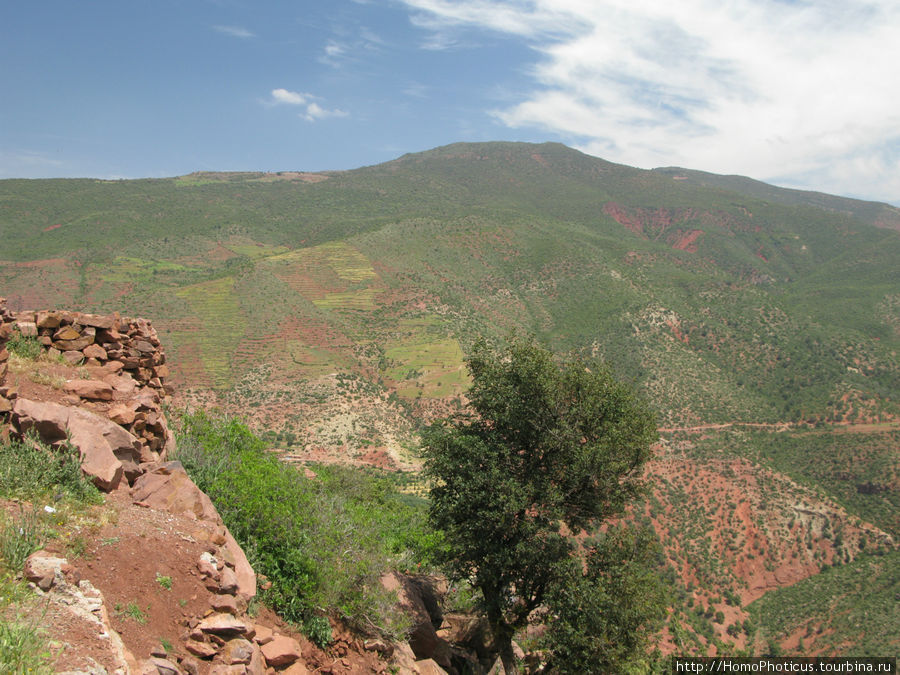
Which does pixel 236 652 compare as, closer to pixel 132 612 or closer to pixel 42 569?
pixel 132 612

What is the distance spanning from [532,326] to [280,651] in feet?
185

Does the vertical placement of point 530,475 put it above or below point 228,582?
above

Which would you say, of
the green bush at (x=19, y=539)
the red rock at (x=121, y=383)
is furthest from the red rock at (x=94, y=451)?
the red rock at (x=121, y=383)

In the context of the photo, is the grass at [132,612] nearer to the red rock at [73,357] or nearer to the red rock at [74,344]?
the red rock at [73,357]

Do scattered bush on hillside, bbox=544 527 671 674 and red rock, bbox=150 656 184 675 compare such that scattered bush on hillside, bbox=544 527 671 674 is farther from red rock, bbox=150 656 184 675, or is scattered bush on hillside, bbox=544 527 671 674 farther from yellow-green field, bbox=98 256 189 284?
yellow-green field, bbox=98 256 189 284

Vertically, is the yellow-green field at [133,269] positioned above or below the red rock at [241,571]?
above

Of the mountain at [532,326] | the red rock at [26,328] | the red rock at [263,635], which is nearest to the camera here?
the red rock at [263,635]

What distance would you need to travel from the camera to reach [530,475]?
12.9 metres

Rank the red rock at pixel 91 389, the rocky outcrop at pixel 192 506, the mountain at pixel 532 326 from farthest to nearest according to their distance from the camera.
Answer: the mountain at pixel 532 326
the red rock at pixel 91 389
the rocky outcrop at pixel 192 506

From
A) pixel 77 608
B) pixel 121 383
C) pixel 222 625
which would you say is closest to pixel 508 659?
pixel 222 625

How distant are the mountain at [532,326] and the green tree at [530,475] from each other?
46.9ft

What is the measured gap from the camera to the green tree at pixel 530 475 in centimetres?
1227

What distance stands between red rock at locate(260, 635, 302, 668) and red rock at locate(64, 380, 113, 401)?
218 inches

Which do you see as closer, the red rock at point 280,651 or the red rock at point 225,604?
the red rock at point 225,604
